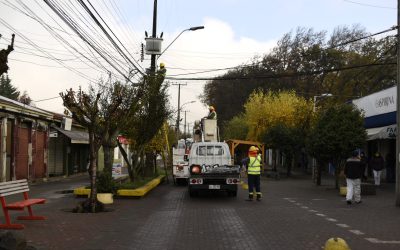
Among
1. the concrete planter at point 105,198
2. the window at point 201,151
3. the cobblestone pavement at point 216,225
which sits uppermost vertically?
the window at point 201,151

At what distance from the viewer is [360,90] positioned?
173 ft

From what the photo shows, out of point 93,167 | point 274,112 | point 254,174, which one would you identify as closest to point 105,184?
point 93,167

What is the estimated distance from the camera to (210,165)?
21234mm

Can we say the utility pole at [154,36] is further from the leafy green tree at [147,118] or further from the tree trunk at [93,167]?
Result: the tree trunk at [93,167]

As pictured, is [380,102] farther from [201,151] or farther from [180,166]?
[201,151]

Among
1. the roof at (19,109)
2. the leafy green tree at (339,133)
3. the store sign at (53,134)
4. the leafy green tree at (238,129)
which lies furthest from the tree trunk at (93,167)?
the leafy green tree at (238,129)

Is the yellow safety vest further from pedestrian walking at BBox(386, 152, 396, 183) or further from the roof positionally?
pedestrian walking at BBox(386, 152, 396, 183)

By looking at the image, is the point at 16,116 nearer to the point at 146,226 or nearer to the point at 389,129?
the point at 146,226

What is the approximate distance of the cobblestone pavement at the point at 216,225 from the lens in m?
9.50

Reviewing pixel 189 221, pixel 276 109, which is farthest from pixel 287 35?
pixel 189 221

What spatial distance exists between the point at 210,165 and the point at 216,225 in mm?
9488

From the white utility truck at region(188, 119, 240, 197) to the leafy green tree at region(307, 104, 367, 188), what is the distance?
160 inches

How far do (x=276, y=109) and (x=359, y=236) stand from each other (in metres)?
34.9

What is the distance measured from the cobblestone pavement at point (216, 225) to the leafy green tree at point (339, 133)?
4.64m
